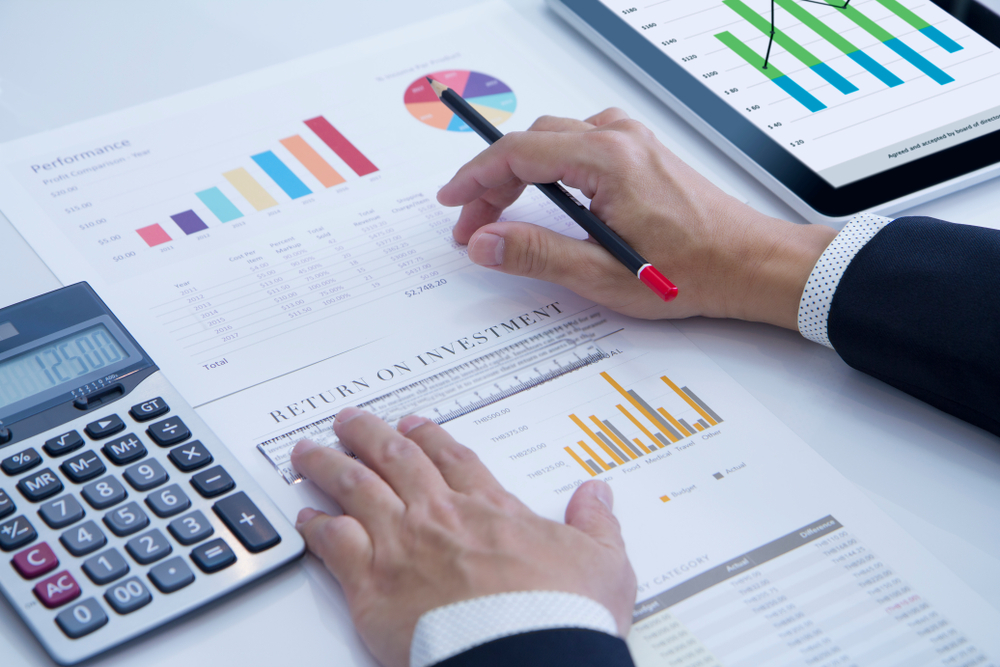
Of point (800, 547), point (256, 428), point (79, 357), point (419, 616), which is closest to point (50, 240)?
point (79, 357)

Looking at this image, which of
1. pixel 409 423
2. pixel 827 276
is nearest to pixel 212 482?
pixel 409 423

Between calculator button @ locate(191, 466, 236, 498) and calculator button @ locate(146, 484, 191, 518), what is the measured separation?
0.04 ft

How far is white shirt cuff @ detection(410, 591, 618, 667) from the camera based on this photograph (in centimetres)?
52

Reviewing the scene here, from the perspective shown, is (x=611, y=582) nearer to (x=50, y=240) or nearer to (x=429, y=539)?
(x=429, y=539)

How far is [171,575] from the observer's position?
0.56 m

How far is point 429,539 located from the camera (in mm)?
572

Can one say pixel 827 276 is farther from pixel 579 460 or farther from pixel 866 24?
pixel 866 24

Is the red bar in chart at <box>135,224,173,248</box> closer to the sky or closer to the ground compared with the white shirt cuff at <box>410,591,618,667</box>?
closer to the sky

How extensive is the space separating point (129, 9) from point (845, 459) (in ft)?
3.11

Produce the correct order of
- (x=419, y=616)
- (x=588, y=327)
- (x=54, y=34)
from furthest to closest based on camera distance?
(x=54, y=34)
(x=588, y=327)
(x=419, y=616)

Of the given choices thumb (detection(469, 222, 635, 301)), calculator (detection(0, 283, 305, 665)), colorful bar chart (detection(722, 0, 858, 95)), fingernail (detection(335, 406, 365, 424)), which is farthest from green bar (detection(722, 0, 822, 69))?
calculator (detection(0, 283, 305, 665))

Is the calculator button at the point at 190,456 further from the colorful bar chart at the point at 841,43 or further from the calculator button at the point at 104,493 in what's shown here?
the colorful bar chart at the point at 841,43

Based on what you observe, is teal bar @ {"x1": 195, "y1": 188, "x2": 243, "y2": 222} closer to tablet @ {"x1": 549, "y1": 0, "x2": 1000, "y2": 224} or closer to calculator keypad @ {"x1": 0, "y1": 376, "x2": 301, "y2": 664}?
calculator keypad @ {"x1": 0, "y1": 376, "x2": 301, "y2": 664}

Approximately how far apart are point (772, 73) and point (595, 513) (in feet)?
1.98
